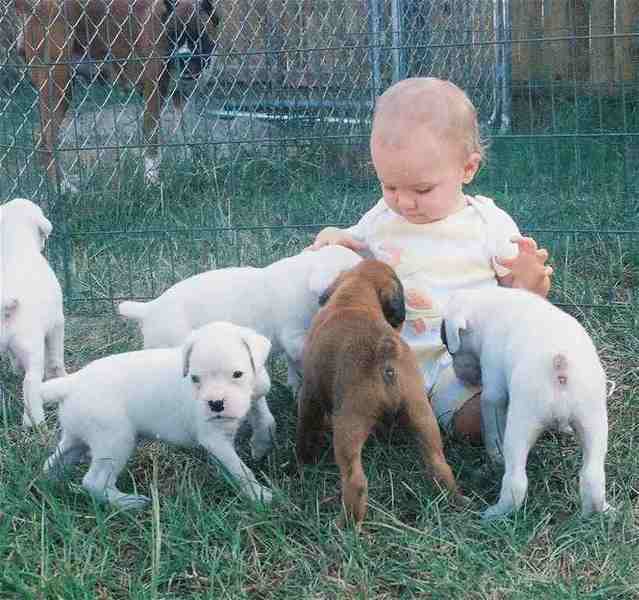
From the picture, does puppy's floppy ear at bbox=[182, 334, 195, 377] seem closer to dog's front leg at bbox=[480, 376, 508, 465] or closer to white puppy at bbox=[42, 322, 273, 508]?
white puppy at bbox=[42, 322, 273, 508]

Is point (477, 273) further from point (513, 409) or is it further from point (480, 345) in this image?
point (513, 409)

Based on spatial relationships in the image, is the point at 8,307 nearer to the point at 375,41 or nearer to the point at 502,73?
the point at 375,41

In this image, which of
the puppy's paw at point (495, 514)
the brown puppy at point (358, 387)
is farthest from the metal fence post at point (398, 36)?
the puppy's paw at point (495, 514)

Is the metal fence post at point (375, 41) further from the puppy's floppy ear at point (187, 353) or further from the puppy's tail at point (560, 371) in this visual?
the puppy's tail at point (560, 371)

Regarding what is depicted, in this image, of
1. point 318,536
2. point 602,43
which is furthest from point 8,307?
point 602,43

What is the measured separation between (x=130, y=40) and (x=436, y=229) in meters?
3.16

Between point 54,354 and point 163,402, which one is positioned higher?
point 163,402

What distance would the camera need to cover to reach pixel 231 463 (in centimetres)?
240

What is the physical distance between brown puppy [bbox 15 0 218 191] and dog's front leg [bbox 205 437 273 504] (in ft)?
8.75

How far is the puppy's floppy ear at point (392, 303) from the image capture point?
2492 millimetres

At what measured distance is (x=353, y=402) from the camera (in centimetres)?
222

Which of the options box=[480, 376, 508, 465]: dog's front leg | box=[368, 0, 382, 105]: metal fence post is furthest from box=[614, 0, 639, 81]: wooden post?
box=[480, 376, 508, 465]: dog's front leg

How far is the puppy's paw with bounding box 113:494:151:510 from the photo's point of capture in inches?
93.2

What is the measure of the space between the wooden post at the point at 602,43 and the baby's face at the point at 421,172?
12.4ft
